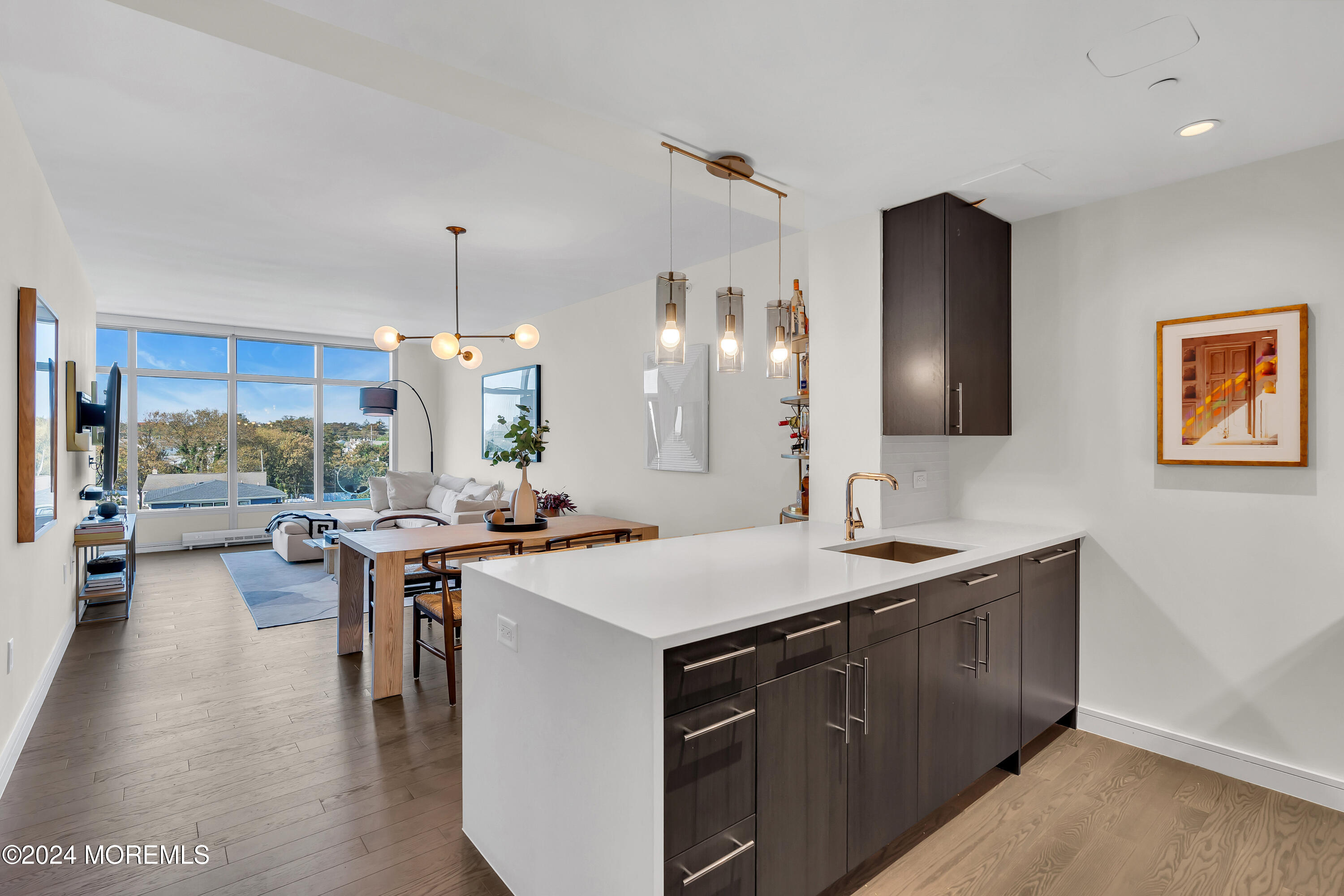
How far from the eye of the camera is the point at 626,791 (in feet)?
4.59

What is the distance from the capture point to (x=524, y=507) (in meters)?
4.10

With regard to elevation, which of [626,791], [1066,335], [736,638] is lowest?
[626,791]

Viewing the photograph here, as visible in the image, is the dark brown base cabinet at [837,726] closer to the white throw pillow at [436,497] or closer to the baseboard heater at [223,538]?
the white throw pillow at [436,497]

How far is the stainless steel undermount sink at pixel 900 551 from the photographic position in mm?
2648

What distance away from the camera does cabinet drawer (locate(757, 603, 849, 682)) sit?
61.2 inches

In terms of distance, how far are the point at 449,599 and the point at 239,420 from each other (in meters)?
6.39

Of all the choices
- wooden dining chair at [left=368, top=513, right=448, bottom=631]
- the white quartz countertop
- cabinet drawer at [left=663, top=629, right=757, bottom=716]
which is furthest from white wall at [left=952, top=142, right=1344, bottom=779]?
wooden dining chair at [left=368, top=513, right=448, bottom=631]

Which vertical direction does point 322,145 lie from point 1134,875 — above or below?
above

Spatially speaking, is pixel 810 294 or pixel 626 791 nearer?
pixel 626 791

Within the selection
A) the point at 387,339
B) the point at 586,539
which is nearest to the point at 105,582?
the point at 387,339

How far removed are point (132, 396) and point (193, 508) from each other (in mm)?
1399

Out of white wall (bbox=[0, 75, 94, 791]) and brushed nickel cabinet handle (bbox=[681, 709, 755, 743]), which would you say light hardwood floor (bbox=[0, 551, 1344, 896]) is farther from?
brushed nickel cabinet handle (bbox=[681, 709, 755, 743])

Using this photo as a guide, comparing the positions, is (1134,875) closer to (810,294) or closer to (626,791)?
(626,791)

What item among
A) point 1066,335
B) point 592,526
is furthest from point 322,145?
point 1066,335
